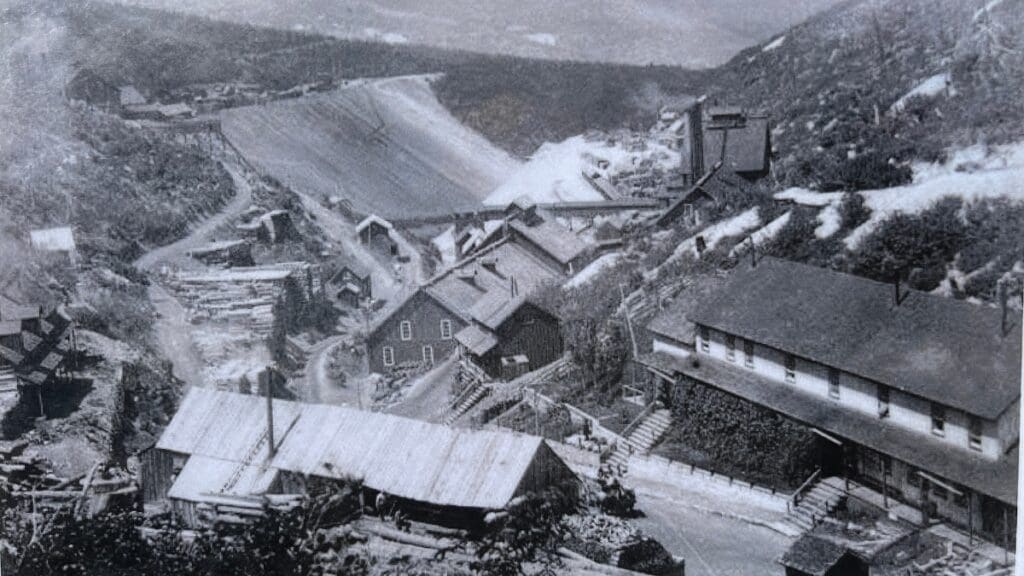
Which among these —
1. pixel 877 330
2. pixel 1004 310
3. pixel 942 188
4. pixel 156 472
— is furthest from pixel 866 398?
pixel 156 472

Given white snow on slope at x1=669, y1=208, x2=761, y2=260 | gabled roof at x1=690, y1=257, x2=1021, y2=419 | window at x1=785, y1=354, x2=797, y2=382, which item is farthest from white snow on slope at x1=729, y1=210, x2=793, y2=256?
window at x1=785, y1=354, x2=797, y2=382

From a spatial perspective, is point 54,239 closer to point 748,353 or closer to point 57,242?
point 57,242

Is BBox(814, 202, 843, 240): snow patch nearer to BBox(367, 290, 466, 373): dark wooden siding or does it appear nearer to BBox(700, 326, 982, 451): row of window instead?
BBox(700, 326, 982, 451): row of window

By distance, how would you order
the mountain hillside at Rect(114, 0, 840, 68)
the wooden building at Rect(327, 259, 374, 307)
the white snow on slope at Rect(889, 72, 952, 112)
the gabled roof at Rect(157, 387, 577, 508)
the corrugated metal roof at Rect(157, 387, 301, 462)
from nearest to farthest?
the gabled roof at Rect(157, 387, 577, 508), the corrugated metal roof at Rect(157, 387, 301, 462), the mountain hillside at Rect(114, 0, 840, 68), the white snow on slope at Rect(889, 72, 952, 112), the wooden building at Rect(327, 259, 374, 307)

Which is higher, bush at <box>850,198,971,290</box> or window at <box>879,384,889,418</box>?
bush at <box>850,198,971,290</box>

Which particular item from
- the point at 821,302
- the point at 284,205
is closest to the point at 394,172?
the point at 284,205

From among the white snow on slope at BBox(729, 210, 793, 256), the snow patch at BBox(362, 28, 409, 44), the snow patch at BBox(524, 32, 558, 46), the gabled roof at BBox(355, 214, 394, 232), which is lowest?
the white snow on slope at BBox(729, 210, 793, 256)

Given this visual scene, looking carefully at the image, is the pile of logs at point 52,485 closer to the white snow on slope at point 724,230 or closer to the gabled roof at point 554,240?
the white snow on slope at point 724,230
